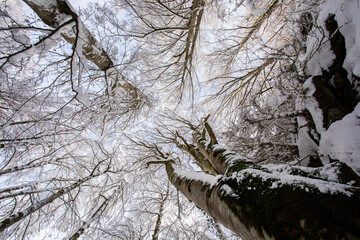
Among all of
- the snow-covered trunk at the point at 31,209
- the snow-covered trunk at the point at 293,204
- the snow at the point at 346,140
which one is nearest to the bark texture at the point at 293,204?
the snow-covered trunk at the point at 293,204

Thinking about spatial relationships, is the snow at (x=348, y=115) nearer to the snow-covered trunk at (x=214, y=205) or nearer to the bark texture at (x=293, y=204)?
the bark texture at (x=293, y=204)

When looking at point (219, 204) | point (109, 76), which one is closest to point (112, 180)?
point (109, 76)

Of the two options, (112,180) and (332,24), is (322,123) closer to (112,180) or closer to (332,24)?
(332,24)

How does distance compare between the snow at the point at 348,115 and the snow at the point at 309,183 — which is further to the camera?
the snow at the point at 348,115

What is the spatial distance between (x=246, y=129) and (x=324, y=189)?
295 cm

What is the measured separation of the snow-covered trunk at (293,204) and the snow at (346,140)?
31.6 inches

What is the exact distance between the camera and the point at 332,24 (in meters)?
2.41

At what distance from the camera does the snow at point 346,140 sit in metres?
1.67

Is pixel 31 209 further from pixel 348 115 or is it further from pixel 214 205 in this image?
pixel 348 115

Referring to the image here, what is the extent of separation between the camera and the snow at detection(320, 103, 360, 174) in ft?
5.48

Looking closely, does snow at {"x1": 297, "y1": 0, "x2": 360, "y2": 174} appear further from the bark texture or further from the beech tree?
the bark texture

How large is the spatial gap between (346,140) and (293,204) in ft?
5.43

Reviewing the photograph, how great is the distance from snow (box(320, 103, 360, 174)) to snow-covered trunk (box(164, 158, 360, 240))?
2.64 ft

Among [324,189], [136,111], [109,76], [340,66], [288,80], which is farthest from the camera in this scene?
[136,111]
